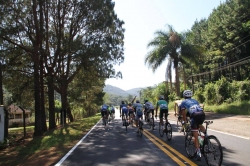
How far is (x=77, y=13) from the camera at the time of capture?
79.4 feet

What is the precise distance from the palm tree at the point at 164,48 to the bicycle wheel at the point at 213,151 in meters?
29.0

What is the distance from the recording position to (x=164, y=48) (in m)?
35.0

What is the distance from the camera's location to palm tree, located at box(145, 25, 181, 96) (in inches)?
1371

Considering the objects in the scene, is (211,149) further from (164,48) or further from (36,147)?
(164,48)

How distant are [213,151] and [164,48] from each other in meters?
29.5

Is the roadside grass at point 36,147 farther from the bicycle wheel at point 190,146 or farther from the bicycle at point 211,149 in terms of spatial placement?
the bicycle at point 211,149

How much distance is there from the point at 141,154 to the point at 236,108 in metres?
16.3

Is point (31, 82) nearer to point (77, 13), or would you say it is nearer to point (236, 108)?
point (77, 13)

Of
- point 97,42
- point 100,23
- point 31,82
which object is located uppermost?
point 100,23

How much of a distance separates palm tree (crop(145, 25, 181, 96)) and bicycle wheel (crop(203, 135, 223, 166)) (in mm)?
28979

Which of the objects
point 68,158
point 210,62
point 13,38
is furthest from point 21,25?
point 210,62

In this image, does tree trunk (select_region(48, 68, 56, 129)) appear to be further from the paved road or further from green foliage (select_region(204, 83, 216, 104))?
green foliage (select_region(204, 83, 216, 104))

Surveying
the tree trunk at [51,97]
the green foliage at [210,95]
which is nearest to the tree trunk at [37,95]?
the tree trunk at [51,97]

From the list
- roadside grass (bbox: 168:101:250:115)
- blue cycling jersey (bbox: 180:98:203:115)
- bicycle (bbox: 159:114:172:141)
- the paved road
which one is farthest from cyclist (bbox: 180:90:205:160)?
roadside grass (bbox: 168:101:250:115)
